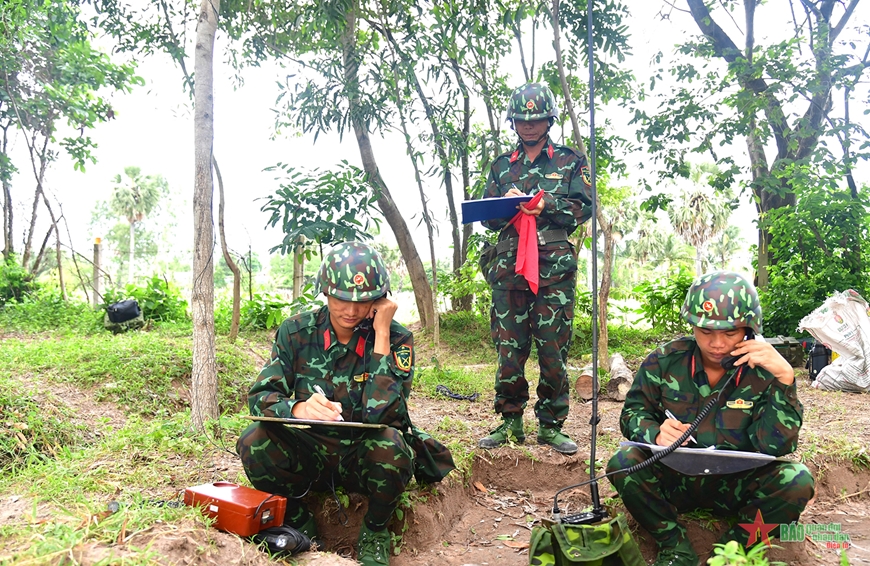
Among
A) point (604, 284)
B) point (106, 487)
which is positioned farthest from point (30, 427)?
point (604, 284)

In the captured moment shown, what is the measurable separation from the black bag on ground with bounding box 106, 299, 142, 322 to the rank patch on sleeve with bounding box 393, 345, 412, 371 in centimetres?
728

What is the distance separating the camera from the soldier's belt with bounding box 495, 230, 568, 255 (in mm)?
3891

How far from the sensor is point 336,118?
6.71m

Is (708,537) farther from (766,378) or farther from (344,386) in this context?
(344,386)

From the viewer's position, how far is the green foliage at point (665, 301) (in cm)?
984

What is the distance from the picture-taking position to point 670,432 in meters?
2.55

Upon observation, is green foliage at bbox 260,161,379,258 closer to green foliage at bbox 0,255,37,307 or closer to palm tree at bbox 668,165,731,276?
green foliage at bbox 0,255,37,307

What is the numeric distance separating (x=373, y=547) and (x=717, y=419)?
5.09ft

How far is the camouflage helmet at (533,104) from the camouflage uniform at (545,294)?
268 millimetres

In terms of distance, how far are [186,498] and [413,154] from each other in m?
5.75

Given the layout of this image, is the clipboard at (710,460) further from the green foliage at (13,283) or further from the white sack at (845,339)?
the green foliage at (13,283)

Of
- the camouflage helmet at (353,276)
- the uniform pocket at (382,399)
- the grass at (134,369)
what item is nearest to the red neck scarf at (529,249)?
the camouflage helmet at (353,276)

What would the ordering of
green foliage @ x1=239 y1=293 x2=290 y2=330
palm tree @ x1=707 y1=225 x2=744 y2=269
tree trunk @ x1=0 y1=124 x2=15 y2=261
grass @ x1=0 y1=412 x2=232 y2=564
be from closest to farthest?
grass @ x1=0 y1=412 x2=232 y2=564 → green foliage @ x1=239 y1=293 x2=290 y2=330 → tree trunk @ x1=0 y1=124 x2=15 y2=261 → palm tree @ x1=707 y1=225 x2=744 y2=269

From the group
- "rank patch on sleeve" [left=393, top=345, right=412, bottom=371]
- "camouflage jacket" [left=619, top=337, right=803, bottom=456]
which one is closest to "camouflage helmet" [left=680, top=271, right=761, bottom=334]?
"camouflage jacket" [left=619, top=337, right=803, bottom=456]
